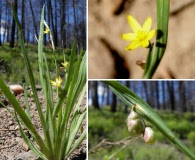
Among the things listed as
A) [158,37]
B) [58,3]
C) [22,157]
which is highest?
[58,3]

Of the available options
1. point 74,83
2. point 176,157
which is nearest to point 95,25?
point 74,83

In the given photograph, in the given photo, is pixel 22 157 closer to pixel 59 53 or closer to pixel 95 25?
pixel 59 53

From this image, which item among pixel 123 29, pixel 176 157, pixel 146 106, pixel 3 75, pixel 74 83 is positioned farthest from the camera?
pixel 176 157

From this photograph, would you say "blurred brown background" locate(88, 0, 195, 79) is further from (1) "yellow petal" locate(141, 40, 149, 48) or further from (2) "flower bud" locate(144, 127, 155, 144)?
(2) "flower bud" locate(144, 127, 155, 144)

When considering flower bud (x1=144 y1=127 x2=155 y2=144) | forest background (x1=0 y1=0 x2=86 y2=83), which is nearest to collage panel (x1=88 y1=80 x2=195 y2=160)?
flower bud (x1=144 y1=127 x2=155 y2=144)

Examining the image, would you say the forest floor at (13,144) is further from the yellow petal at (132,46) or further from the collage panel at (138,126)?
the yellow petal at (132,46)

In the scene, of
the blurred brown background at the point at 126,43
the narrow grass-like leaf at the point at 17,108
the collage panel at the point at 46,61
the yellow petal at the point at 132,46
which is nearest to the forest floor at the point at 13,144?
the collage panel at the point at 46,61
